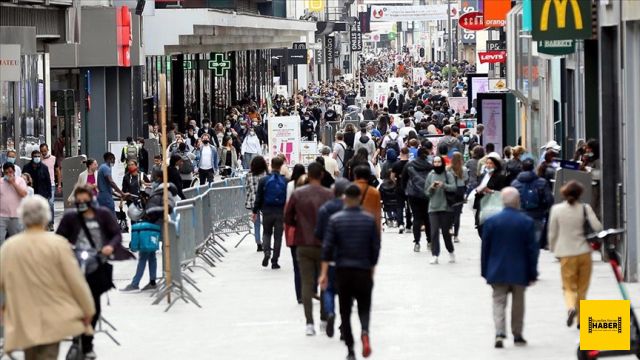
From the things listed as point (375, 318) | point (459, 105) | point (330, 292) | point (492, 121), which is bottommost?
point (375, 318)

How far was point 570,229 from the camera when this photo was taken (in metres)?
15.8

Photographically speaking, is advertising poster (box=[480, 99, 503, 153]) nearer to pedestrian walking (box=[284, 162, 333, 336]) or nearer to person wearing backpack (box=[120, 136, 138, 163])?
person wearing backpack (box=[120, 136, 138, 163])

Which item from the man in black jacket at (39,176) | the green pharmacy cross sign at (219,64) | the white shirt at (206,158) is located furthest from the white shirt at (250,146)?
the green pharmacy cross sign at (219,64)

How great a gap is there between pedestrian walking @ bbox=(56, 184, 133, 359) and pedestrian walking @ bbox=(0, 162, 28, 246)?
7.52 metres

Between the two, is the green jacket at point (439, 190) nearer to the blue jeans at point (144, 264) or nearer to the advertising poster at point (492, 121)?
the blue jeans at point (144, 264)

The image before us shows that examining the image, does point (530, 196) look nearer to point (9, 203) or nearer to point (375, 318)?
point (375, 318)

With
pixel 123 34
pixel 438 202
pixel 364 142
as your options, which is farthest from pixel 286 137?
pixel 438 202

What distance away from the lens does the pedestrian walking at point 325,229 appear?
15695 mm

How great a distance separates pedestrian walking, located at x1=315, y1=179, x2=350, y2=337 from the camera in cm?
1569

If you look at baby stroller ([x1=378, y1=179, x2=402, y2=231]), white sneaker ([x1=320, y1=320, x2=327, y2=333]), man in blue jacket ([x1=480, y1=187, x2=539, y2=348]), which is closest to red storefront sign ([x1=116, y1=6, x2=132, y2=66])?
baby stroller ([x1=378, y1=179, x2=402, y2=231])

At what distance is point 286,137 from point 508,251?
22.9m

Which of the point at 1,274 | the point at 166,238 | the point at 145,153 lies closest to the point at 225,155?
the point at 145,153

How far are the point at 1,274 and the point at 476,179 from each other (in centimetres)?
1619

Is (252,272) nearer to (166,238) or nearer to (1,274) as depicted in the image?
(166,238)
